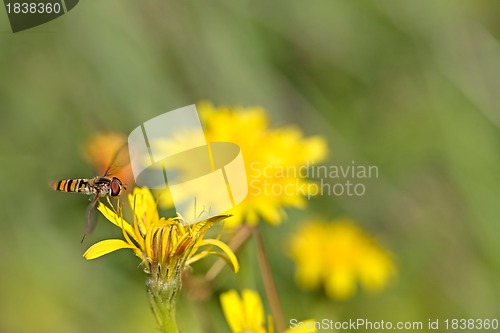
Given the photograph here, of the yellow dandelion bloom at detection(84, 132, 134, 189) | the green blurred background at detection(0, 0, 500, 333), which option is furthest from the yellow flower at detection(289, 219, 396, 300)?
the yellow dandelion bloom at detection(84, 132, 134, 189)

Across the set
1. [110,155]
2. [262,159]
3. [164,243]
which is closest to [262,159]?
[262,159]

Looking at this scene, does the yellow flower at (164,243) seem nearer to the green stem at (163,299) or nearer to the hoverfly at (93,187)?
the green stem at (163,299)

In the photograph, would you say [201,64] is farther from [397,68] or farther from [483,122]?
[483,122]

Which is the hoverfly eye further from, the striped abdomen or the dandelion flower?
the dandelion flower

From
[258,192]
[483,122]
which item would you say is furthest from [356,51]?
[258,192]

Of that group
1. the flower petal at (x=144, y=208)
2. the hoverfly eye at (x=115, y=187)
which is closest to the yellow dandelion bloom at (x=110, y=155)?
the hoverfly eye at (x=115, y=187)

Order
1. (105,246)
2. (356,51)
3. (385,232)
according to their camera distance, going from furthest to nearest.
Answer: (356,51) < (385,232) < (105,246)
